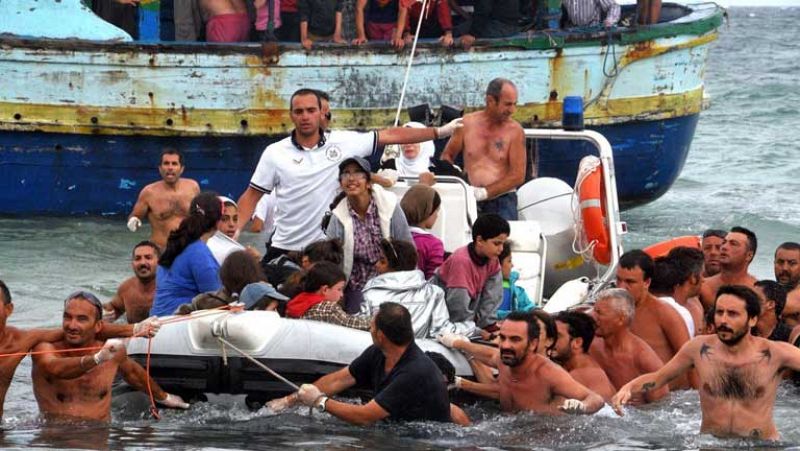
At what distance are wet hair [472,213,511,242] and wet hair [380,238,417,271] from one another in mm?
393

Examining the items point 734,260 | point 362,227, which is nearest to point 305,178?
point 362,227

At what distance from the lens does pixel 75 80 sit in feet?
54.0

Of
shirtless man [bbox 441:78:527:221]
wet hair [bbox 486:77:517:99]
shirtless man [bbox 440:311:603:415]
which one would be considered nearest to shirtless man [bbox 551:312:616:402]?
shirtless man [bbox 440:311:603:415]

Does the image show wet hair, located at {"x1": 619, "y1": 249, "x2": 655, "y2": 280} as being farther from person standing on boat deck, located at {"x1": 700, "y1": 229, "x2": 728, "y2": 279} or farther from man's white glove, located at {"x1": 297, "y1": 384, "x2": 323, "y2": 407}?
man's white glove, located at {"x1": 297, "y1": 384, "x2": 323, "y2": 407}

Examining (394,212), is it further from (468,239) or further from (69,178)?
(69,178)

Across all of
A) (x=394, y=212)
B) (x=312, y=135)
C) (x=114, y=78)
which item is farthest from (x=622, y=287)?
(x=114, y=78)

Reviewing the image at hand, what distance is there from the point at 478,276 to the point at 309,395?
5.57 ft

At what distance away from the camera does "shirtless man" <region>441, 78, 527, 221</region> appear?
488 inches

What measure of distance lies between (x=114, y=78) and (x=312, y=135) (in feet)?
19.4

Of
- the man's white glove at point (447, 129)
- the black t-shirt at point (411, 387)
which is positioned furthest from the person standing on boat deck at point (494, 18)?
the black t-shirt at point (411, 387)

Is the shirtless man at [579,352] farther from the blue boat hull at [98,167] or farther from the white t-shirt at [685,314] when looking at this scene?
the blue boat hull at [98,167]

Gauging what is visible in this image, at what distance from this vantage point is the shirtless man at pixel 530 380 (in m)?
9.34

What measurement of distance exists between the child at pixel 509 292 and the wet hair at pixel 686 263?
3.14 ft

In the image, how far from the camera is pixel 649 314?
1066cm
